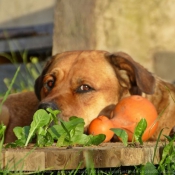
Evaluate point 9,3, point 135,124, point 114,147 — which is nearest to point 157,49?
point 135,124

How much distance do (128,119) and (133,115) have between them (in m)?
0.05

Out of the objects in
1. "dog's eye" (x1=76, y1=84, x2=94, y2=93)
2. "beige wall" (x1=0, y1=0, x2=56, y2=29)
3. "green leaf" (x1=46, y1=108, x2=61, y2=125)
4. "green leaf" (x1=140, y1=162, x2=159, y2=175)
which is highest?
"green leaf" (x1=46, y1=108, x2=61, y2=125)

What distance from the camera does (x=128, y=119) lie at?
4.16 meters

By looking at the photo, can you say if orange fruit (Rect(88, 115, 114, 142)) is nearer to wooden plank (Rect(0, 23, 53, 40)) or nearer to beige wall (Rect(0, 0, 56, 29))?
wooden plank (Rect(0, 23, 53, 40))

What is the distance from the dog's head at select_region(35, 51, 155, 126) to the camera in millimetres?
4445

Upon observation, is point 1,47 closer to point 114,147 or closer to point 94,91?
point 94,91

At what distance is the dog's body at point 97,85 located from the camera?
446 cm

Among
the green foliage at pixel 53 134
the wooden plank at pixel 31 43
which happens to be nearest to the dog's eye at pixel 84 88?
the green foliage at pixel 53 134

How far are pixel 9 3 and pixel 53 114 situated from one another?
8.12 meters

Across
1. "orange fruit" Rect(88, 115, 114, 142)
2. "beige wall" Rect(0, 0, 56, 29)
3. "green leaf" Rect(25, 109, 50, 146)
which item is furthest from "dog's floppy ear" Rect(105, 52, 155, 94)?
"beige wall" Rect(0, 0, 56, 29)

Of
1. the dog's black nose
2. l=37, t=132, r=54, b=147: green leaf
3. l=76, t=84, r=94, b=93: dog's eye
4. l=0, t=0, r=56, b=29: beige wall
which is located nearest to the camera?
l=37, t=132, r=54, b=147: green leaf

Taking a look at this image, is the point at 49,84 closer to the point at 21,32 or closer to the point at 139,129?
the point at 139,129

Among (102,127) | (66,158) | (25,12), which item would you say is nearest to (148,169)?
(66,158)

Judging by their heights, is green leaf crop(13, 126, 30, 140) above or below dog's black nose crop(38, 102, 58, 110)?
below
